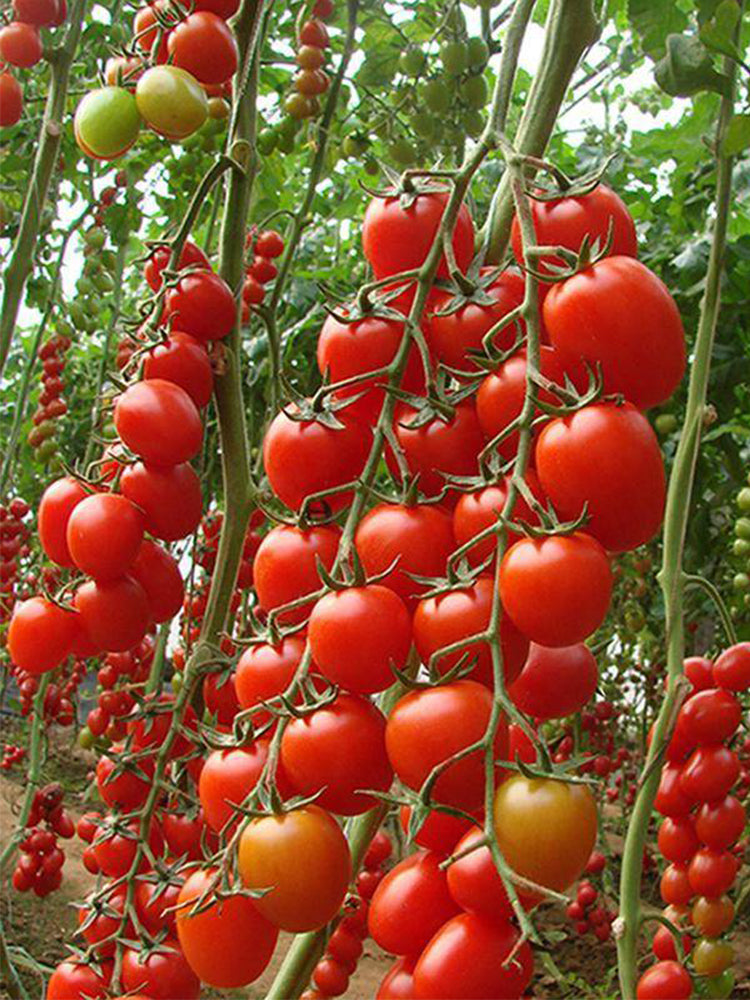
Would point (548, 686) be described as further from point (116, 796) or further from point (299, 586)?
point (116, 796)

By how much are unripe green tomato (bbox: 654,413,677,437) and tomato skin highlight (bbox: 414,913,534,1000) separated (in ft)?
4.74

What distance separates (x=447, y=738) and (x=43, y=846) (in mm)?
2158

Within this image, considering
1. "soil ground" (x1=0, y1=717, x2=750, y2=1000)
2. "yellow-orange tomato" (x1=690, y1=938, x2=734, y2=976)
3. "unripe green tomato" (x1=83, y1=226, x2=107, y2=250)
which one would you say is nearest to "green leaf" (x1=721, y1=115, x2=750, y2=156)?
"yellow-orange tomato" (x1=690, y1=938, x2=734, y2=976)

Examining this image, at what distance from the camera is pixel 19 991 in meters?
0.96

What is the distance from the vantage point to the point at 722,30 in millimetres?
771

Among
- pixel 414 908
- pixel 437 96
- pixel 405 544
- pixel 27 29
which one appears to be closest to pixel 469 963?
pixel 414 908

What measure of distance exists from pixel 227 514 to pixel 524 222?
423 mm

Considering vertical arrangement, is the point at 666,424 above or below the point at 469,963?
above

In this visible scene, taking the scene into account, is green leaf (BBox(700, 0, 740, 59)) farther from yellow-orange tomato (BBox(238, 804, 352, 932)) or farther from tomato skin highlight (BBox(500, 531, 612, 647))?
yellow-orange tomato (BBox(238, 804, 352, 932))

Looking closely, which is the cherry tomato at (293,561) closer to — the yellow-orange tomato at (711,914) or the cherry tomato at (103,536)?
the cherry tomato at (103,536)

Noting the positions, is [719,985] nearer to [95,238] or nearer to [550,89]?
[550,89]

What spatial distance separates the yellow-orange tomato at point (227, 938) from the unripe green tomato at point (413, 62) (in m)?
1.36

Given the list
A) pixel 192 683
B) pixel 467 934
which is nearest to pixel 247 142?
pixel 192 683

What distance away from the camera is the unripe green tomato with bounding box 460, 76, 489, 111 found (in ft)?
4.83
